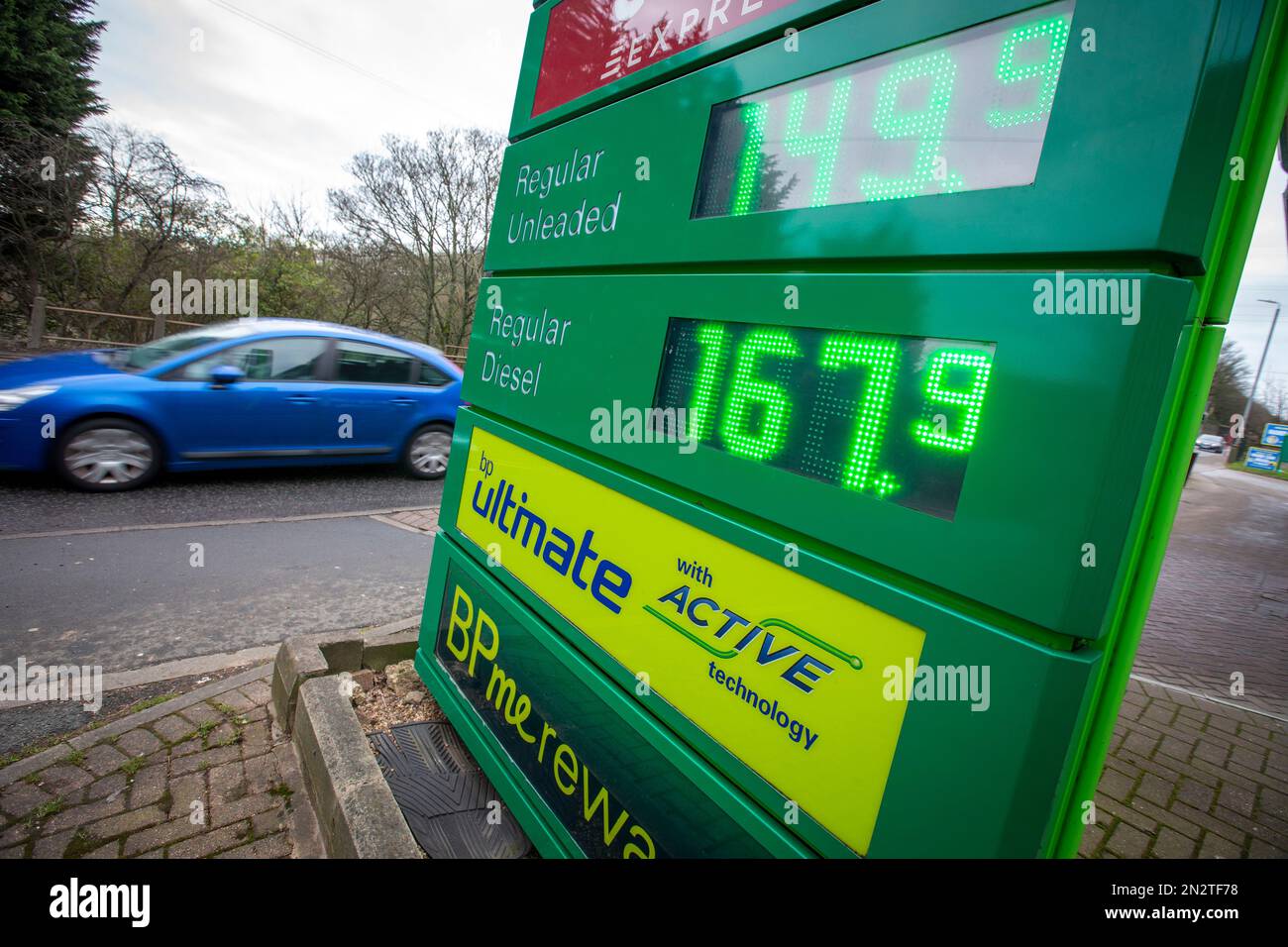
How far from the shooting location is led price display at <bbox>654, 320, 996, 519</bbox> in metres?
1.30

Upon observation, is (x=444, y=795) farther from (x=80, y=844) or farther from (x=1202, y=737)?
(x=1202, y=737)

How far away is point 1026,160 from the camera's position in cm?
123

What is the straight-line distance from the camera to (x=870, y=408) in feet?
4.68

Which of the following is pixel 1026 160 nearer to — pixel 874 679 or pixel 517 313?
pixel 874 679

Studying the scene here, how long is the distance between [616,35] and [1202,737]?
5303mm

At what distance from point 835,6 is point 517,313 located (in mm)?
1642

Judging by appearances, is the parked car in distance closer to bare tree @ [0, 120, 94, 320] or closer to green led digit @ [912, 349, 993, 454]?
green led digit @ [912, 349, 993, 454]

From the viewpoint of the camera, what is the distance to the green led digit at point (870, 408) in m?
1.39

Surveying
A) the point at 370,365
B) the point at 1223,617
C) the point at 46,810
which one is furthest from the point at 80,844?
the point at 1223,617

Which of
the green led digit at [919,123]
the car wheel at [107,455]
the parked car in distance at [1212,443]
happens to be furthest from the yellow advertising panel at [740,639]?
the parked car in distance at [1212,443]

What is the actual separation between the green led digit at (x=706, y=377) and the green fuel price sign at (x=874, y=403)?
11 millimetres

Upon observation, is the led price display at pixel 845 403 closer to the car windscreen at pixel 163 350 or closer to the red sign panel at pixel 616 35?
the red sign panel at pixel 616 35

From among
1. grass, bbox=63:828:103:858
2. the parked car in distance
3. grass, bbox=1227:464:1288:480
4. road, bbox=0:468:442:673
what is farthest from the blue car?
the parked car in distance

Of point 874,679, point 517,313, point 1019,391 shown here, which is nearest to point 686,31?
point 517,313
